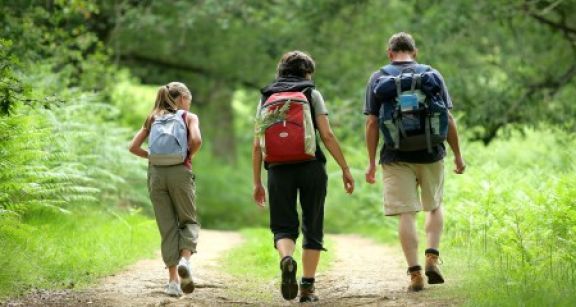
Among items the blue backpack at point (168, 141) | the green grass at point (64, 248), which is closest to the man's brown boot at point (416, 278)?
the blue backpack at point (168, 141)

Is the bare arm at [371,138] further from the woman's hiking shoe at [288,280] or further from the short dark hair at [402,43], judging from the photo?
the woman's hiking shoe at [288,280]

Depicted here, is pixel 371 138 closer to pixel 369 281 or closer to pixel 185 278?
pixel 369 281

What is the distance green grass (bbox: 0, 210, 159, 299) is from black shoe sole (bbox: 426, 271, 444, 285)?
2.97 meters

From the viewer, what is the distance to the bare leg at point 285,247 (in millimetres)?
7121

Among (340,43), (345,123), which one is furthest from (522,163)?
(340,43)

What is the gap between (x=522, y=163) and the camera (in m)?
15.5

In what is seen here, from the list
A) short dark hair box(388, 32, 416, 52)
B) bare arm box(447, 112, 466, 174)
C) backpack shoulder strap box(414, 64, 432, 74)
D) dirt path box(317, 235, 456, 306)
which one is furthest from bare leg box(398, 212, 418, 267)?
short dark hair box(388, 32, 416, 52)

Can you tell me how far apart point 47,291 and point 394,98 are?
322 centimetres

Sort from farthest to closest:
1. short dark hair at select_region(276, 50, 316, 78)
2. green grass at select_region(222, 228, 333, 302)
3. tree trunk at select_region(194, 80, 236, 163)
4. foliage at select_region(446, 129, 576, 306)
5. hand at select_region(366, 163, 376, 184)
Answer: tree trunk at select_region(194, 80, 236, 163), green grass at select_region(222, 228, 333, 302), hand at select_region(366, 163, 376, 184), short dark hair at select_region(276, 50, 316, 78), foliage at select_region(446, 129, 576, 306)

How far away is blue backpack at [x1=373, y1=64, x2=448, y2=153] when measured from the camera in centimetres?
705

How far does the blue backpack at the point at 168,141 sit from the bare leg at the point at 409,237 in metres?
1.87

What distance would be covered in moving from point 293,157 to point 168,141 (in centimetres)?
106

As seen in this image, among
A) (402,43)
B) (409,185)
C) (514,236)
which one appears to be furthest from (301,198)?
(514,236)

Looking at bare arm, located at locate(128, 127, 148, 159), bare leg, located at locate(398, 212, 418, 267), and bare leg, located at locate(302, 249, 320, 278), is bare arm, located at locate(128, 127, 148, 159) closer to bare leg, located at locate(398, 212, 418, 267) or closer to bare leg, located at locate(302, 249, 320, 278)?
bare leg, located at locate(302, 249, 320, 278)
